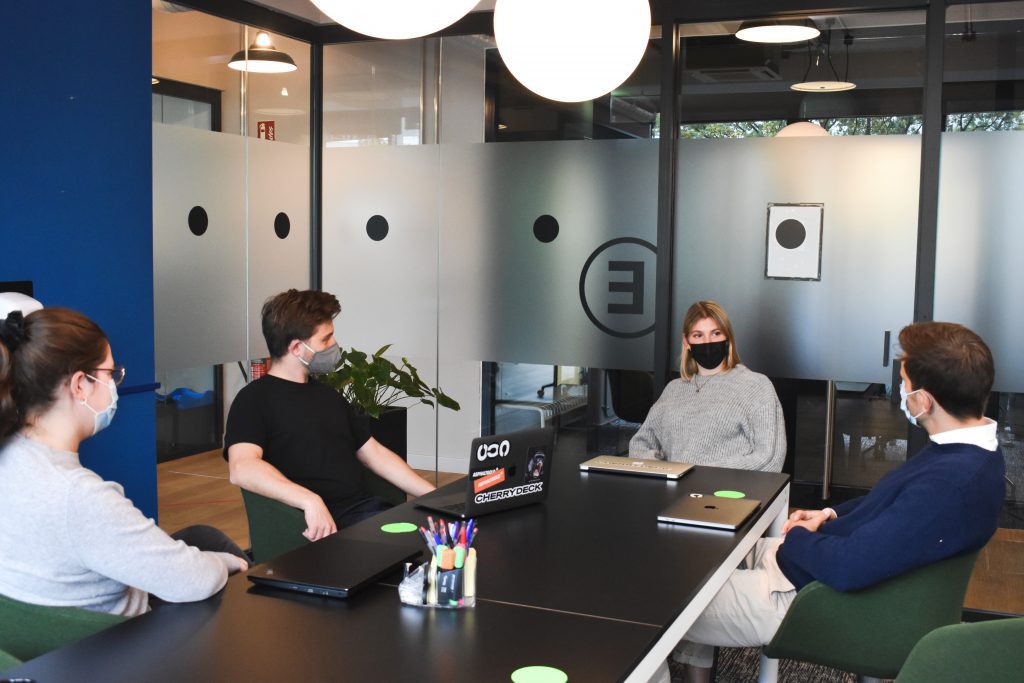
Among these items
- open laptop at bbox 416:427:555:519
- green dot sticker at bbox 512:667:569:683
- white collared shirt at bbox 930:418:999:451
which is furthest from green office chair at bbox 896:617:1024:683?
open laptop at bbox 416:427:555:519

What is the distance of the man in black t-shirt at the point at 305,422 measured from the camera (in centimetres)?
322

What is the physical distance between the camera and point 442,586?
6.31 feet

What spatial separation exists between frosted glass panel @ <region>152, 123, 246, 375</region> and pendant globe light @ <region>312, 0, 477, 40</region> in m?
2.60

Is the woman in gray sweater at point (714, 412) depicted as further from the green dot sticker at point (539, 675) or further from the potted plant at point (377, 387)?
the green dot sticker at point (539, 675)

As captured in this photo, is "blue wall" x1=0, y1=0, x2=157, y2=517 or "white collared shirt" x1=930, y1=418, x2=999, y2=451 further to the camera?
"blue wall" x1=0, y1=0, x2=157, y2=517

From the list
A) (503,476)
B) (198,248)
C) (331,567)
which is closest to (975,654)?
(331,567)

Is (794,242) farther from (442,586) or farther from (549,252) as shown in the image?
(442,586)

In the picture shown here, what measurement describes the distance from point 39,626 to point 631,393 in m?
3.30

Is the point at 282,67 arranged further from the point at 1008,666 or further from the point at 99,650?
A: the point at 1008,666

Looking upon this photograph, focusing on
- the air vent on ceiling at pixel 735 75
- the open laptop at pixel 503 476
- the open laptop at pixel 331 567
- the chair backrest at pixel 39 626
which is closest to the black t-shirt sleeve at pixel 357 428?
the open laptop at pixel 503 476

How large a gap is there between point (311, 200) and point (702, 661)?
11.4ft

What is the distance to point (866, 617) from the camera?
2.49 metres

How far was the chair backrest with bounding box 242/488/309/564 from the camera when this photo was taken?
117 inches

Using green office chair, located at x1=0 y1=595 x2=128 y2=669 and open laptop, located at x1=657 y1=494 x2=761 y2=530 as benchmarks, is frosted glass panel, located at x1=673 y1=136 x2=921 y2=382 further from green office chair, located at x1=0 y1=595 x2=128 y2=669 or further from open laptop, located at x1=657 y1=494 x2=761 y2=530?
green office chair, located at x1=0 y1=595 x2=128 y2=669
